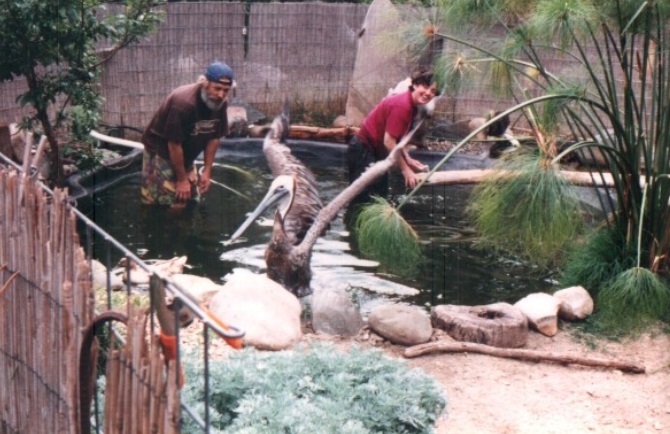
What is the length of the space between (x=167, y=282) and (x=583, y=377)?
9.53 ft

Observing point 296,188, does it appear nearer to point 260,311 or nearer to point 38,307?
point 260,311

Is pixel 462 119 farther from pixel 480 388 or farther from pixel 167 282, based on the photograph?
pixel 167 282

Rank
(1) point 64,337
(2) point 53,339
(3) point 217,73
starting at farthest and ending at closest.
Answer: (3) point 217,73 → (2) point 53,339 → (1) point 64,337

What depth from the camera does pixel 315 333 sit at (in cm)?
482

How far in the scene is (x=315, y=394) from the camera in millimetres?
3482

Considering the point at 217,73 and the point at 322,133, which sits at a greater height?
the point at 217,73

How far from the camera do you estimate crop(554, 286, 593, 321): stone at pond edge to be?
5.12 metres

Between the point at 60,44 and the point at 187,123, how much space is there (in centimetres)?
105

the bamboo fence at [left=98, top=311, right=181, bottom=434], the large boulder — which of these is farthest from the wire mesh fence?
the large boulder

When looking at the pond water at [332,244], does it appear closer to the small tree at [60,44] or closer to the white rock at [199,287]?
the white rock at [199,287]

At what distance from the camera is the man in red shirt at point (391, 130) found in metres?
6.34

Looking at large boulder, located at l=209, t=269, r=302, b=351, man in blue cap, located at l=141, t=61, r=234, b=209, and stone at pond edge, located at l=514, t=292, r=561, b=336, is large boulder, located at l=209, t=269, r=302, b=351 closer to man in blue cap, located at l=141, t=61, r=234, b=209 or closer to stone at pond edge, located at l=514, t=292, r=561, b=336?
stone at pond edge, located at l=514, t=292, r=561, b=336

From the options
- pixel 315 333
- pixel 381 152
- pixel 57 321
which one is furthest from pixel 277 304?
pixel 381 152

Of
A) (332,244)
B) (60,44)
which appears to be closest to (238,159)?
(332,244)
